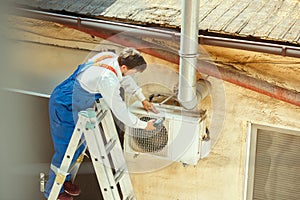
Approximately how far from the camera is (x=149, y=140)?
2.58 meters

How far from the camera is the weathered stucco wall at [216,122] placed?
2479mm

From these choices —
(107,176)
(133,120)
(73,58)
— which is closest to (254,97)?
(133,120)

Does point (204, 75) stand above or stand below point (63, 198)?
above

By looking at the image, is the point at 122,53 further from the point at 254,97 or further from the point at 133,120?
the point at 254,97

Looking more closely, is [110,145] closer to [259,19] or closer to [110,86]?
[110,86]

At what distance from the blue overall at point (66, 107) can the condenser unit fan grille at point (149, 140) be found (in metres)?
0.26

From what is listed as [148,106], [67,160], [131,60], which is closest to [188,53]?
[131,60]

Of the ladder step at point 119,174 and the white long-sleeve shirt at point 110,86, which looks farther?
the ladder step at point 119,174

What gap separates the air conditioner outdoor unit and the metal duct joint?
0.07 meters

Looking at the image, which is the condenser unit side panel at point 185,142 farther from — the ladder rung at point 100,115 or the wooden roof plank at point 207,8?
the wooden roof plank at point 207,8

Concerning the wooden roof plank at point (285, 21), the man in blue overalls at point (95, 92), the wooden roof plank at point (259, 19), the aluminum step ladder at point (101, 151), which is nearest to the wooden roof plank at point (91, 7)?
the man in blue overalls at point (95, 92)

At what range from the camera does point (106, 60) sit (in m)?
2.34

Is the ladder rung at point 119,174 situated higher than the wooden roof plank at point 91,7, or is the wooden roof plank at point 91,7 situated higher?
the wooden roof plank at point 91,7

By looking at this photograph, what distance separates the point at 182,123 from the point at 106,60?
466 millimetres
